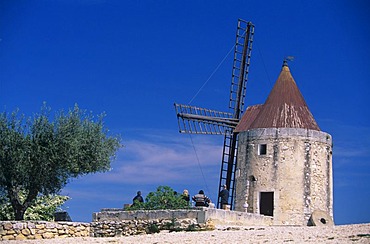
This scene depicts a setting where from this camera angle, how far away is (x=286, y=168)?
94.4ft

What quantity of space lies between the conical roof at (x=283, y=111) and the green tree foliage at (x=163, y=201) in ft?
25.4

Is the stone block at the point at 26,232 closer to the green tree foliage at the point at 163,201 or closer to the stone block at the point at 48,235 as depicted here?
the stone block at the point at 48,235

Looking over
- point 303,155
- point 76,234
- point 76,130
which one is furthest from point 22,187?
point 303,155

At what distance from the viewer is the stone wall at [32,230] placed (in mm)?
20406

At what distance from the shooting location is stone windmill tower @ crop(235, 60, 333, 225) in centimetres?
2859

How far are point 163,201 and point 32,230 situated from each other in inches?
177

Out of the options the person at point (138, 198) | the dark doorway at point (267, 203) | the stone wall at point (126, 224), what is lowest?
the stone wall at point (126, 224)

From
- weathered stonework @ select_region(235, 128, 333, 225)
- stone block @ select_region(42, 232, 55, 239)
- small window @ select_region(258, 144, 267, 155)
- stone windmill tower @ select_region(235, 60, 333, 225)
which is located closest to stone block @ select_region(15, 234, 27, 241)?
stone block @ select_region(42, 232, 55, 239)

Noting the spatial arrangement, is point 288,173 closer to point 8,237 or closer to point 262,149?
point 262,149

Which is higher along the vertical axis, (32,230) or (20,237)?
(32,230)

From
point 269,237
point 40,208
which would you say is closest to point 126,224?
point 269,237

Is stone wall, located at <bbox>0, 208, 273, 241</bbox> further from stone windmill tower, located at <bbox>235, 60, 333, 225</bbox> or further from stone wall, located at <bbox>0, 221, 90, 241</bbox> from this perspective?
stone windmill tower, located at <bbox>235, 60, 333, 225</bbox>

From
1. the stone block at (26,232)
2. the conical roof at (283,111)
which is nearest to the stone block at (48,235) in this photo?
the stone block at (26,232)

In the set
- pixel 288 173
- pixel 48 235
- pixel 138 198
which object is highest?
pixel 288 173
